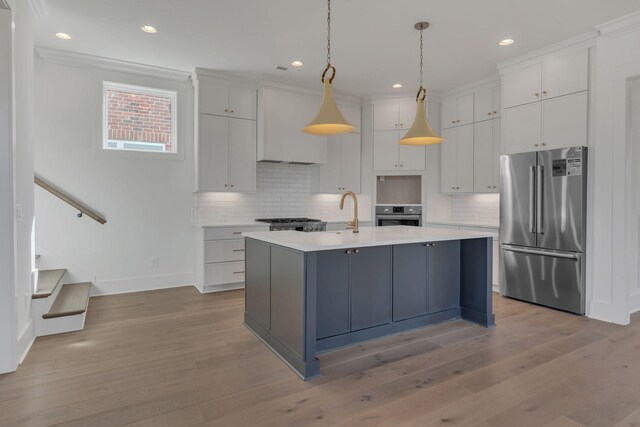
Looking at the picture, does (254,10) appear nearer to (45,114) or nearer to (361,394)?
(45,114)

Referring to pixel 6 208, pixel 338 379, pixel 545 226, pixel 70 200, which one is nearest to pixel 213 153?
pixel 70 200

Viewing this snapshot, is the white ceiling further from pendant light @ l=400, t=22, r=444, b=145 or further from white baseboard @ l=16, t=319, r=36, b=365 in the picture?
white baseboard @ l=16, t=319, r=36, b=365

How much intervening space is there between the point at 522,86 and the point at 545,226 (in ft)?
5.67

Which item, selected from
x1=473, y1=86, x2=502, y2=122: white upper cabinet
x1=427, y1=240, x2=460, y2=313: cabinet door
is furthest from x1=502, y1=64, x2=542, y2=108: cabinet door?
x1=427, y1=240, x2=460, y2=313: cabinet door

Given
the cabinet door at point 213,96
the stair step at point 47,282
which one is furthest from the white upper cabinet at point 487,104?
the stair step at point 47,282

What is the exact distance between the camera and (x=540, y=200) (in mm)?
4102

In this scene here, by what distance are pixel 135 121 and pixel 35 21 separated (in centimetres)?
151

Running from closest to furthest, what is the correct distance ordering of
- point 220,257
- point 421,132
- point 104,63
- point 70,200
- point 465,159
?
point 421,132 < point 70,200 < point 104,63 < point 220,257 < point 465,159

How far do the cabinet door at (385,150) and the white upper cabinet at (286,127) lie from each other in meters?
0.91

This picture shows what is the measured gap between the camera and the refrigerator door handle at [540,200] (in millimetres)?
4098

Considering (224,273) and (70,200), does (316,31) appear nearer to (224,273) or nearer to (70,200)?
(224,273)

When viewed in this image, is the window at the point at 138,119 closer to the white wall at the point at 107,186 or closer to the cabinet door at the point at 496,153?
the white wall at the point at 107,186

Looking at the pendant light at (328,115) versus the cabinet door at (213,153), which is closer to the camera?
the pendant light at (328,115)

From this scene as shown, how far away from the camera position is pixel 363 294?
9.95ft
